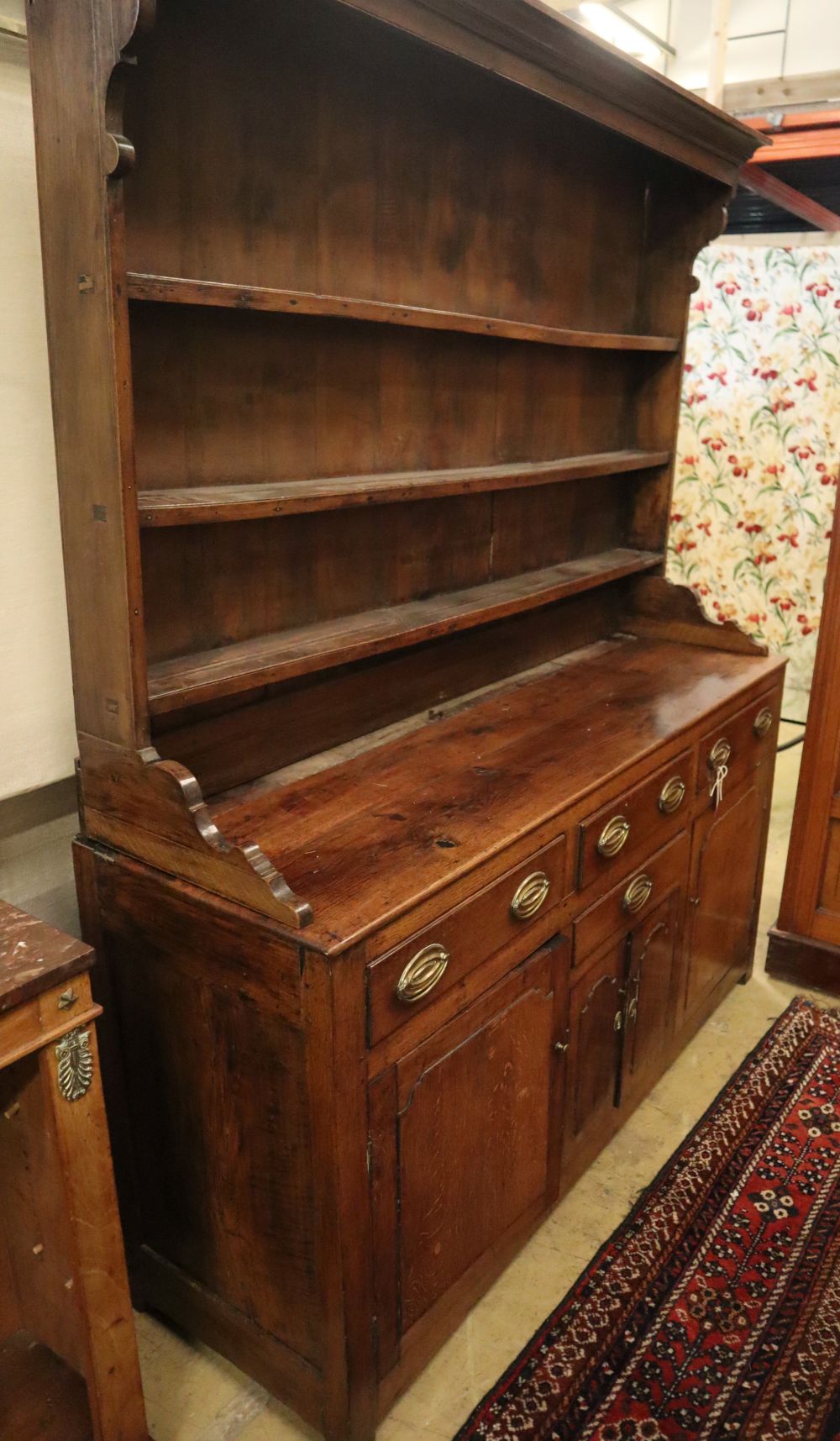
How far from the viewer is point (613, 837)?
1815 mm

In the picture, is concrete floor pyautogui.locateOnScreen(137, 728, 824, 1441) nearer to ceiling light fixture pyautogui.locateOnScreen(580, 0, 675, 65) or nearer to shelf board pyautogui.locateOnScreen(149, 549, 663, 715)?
shelf board pyautogui.locateOnScreen(149, 549, 663, 715)

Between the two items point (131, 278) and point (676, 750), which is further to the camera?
point (676, 750)

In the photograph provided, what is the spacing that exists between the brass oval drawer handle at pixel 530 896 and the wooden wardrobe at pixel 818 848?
120 centimetres

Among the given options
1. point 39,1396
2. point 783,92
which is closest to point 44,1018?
point 39,1396

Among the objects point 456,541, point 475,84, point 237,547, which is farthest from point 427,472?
point 475,84

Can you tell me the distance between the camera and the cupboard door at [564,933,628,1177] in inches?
73.1

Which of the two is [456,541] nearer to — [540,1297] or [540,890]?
[540,890]

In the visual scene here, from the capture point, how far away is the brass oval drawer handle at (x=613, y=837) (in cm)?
179

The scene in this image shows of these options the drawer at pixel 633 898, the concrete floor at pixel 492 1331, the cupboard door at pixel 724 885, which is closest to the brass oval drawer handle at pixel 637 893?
the drawer at pixel 633 898

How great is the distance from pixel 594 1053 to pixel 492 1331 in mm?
489

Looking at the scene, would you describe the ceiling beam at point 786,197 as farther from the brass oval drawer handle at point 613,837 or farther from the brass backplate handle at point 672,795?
the brass oval drawer handle at point 613,837

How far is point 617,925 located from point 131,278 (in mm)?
1327

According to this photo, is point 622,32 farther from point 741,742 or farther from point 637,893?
point 637,893

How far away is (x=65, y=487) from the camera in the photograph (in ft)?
4.42
